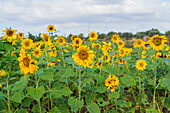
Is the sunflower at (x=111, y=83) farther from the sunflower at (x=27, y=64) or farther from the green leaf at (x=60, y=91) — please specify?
the sunflower at (x=27, y=64)

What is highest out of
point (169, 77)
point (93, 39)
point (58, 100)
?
point (93, 39)

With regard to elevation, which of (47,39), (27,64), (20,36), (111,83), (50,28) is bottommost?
(111,83)

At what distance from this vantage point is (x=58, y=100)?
2494 millimetres

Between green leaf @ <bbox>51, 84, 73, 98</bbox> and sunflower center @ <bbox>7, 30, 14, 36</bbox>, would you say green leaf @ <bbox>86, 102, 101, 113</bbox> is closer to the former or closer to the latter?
green leaf @ <bbox>51, 84, 73, 98</bbox>

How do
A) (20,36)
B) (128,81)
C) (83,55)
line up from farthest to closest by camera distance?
(20,36) → (128,81) → (83,55)

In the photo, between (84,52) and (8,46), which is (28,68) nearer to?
(84,52)

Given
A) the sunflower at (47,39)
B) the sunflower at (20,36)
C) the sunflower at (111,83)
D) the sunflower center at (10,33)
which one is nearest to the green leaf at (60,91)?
the sunflower at (111,83)

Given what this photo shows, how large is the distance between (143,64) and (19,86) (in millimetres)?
2351

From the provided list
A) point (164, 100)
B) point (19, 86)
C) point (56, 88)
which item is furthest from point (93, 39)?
point (19, 86)

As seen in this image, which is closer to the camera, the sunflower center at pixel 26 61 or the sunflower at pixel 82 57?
the sunflower center at pixel 26 61

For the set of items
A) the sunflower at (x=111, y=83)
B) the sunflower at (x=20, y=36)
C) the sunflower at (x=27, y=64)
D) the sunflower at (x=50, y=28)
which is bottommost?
the sunflower at (x=111, y=83)

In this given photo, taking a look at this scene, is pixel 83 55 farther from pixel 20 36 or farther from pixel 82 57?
pixel 20 36

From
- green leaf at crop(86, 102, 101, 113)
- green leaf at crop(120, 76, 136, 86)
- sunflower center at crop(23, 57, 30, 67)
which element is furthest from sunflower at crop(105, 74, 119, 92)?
sunflower center at crop(23, 57, 30, 67)

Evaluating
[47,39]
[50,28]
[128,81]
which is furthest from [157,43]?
[50,28]
